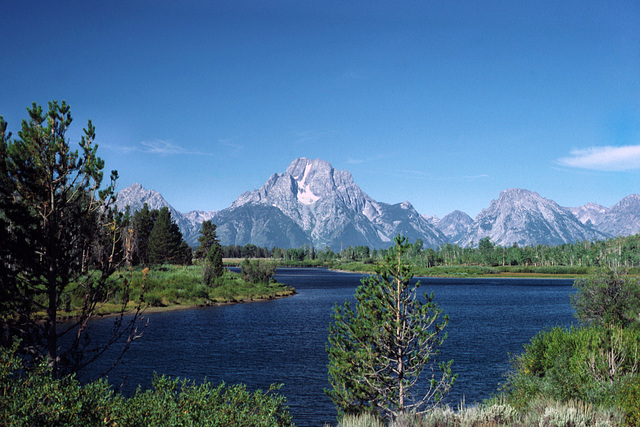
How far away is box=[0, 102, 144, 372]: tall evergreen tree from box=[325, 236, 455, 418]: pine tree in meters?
9.60

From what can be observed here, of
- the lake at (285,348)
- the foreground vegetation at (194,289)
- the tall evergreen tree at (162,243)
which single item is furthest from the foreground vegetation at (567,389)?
the tall evergreen tree at (162,243)

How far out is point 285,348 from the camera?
159 feet

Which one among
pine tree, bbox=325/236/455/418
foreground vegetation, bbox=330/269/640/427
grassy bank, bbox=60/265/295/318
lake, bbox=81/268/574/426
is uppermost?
pine tree, bbox=325/236/455/418

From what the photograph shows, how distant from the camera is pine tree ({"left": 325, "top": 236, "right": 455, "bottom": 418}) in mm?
19297

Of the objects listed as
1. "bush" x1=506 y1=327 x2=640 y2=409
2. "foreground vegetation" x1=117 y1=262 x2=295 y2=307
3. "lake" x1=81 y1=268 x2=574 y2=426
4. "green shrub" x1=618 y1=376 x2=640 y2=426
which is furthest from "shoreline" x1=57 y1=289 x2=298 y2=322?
"green shrub" x1=618 y1=376 x2=640 y2=426

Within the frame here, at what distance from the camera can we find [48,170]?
14.5 metres

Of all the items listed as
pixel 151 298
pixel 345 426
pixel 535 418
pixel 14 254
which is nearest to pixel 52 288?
pixel 14 254

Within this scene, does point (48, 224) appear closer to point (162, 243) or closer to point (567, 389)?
point (567, 389)

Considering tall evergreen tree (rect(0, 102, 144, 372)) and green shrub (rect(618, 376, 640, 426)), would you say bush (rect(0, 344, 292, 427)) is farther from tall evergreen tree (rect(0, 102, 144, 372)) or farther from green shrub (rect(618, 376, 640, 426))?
green shrub (rect(618, 376, 640, 426))

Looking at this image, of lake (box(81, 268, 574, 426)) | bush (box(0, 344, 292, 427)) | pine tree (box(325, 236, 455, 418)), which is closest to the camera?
bush (box(0, 344, 292, 427))

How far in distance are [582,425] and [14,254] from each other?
19205 mm

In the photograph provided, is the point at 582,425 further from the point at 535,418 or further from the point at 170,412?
the point at 170,412

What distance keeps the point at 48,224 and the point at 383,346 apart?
44.5ft

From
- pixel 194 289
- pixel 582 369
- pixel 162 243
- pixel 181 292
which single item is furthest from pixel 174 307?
pixel 582 369
